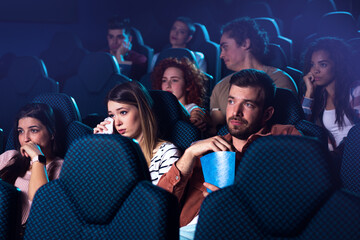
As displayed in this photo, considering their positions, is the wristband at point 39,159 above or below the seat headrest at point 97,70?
below

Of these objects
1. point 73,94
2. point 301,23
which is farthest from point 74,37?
point 301,23

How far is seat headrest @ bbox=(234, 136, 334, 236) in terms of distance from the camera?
0.78m

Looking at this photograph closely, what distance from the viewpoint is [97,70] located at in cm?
280

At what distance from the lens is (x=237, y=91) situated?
1.48 m

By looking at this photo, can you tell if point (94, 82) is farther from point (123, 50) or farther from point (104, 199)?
point (104, 199)

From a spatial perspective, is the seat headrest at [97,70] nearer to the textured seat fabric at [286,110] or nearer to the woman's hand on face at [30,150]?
the woman's hand on face at [30,150]

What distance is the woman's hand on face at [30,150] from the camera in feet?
4.99

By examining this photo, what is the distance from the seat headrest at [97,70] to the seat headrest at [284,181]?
202cm

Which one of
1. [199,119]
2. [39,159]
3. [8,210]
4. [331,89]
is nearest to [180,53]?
[199,119]

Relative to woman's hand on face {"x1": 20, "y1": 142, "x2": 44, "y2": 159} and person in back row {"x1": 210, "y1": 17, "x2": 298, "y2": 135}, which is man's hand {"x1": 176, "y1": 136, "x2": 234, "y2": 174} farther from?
person in back row {"x1": 210, "y1": 17, "x2": 298, "y2": 135}

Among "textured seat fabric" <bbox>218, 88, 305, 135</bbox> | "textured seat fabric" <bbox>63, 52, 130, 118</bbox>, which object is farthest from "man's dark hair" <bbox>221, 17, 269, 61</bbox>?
"textured seat fabric" <bbox>218, 88, 305, 135</bbox>

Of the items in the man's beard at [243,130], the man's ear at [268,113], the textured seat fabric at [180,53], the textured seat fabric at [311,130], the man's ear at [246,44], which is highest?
the man's ear at [246,44]

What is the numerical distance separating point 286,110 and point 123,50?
2.37 meters

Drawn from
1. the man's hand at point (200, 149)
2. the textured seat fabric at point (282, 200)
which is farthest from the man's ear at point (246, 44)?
the textured seat fabric at point (282, 200)
